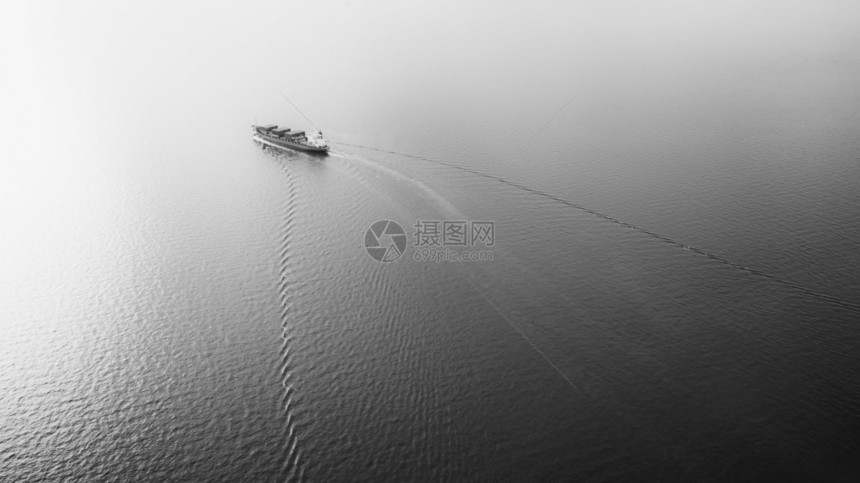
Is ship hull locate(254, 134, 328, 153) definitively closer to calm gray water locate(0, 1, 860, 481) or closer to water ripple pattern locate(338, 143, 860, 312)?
calm gray water locate(0, 1, 860, 481)

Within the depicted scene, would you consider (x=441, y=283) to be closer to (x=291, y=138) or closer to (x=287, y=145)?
(x=291, y=138)

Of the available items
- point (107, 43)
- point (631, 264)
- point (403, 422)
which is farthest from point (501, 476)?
point (107, 43)

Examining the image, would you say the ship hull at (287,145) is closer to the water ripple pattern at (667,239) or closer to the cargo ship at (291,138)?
the cargo ship at (291,138)

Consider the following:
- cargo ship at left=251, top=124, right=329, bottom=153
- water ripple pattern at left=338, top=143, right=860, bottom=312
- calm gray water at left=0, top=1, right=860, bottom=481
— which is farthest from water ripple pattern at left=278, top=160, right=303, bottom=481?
water ripple pattern at left=338, top=143, right=860, bottom=312

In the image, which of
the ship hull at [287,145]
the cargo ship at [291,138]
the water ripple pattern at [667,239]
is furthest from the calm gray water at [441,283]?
the cargo ship at [291,138]

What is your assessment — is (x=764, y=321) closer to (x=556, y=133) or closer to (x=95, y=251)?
(x=556, y=133)

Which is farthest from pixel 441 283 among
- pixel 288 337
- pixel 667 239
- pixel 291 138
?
pixel 291 138
